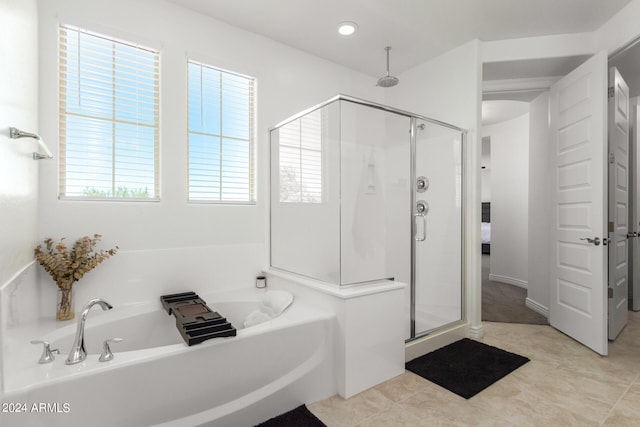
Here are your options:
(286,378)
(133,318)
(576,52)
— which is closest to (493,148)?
(576,52)

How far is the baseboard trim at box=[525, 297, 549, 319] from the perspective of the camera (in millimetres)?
3434

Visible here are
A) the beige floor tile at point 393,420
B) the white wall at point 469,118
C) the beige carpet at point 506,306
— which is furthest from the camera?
the beige carpet at point 506,306

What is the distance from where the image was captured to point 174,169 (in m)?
2.43

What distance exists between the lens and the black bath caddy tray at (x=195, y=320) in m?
1.56

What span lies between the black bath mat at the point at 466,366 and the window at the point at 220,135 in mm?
1939

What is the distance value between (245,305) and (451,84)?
2798 mm

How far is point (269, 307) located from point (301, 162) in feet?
4.13

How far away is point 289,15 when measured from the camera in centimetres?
257

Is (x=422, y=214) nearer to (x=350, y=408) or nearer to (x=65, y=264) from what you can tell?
(x=350, y=408)

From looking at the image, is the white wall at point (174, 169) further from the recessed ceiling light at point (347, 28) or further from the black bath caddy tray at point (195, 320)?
the recessed ceiling light at point (347, 28)

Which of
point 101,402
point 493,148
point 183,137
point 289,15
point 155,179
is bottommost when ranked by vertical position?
point 101,402

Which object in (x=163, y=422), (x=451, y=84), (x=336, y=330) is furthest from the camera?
(x=451, y=84)

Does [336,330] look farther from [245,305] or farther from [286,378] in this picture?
[245,305]

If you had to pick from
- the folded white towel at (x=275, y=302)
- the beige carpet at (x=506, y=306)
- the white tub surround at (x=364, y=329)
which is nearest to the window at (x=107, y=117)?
the folded white towel at (x=275, y=302)
